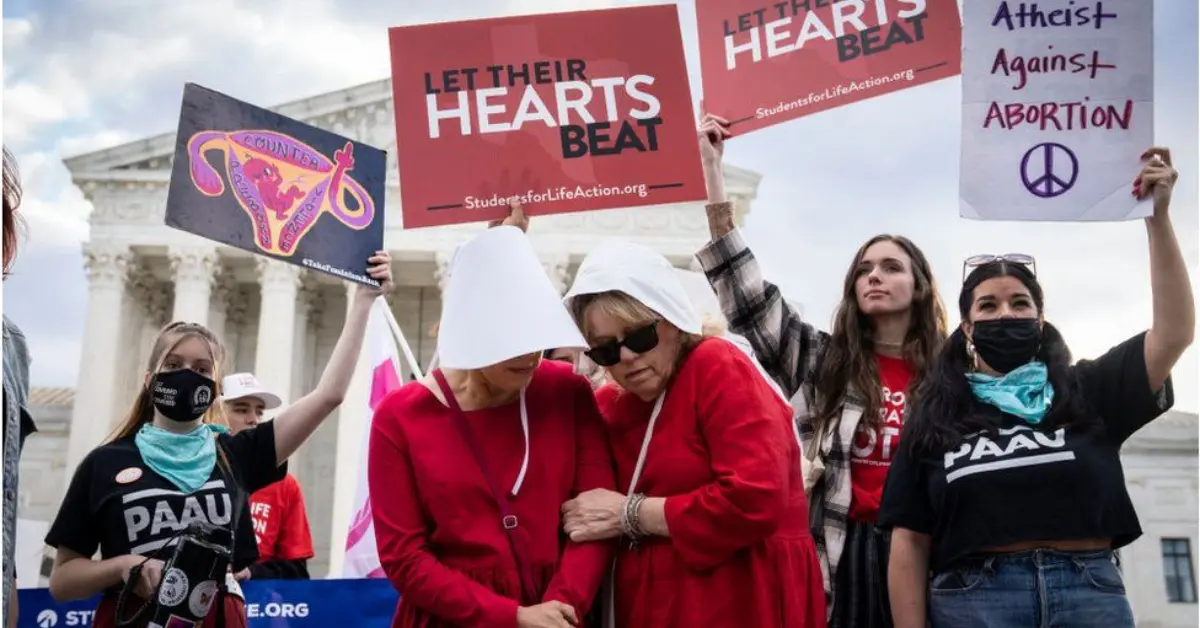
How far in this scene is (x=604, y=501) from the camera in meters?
3.24

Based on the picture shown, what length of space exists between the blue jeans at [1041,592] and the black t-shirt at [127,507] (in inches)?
108

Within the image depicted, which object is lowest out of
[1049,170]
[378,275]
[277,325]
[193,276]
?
[378,275]

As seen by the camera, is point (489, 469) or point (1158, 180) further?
point (1158, 180)

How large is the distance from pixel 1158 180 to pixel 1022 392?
36.1 inches

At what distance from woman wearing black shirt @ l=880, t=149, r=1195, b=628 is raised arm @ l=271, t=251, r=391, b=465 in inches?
87.9

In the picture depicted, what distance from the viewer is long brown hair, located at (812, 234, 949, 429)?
4.32 metres

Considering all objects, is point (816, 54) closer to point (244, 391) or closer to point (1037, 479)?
point (1037, 479)

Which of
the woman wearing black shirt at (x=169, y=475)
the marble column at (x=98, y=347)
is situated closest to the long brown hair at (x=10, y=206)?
the woman wearing black shirt at (x=169, y=475)

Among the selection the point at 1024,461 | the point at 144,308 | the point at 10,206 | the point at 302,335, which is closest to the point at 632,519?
the point at 1024,461

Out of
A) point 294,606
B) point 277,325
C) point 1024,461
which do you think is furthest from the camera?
point 277,325

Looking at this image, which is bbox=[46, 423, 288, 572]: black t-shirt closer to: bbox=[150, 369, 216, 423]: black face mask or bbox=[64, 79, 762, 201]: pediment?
bbox=[150, 369, 216, 423]: black face mask

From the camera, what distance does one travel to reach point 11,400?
9.02 feet

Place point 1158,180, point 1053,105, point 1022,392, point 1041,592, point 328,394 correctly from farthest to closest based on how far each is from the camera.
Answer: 1. point 328,394
2. point 1053,105
3. point 1158,180
4. point 1022,392
5. point 1041,592

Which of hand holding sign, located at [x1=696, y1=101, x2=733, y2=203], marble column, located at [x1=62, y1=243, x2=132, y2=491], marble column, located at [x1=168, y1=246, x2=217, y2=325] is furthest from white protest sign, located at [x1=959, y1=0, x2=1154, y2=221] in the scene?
marble column, located at [x1=62, y1=243, x2=132, y2=491]
